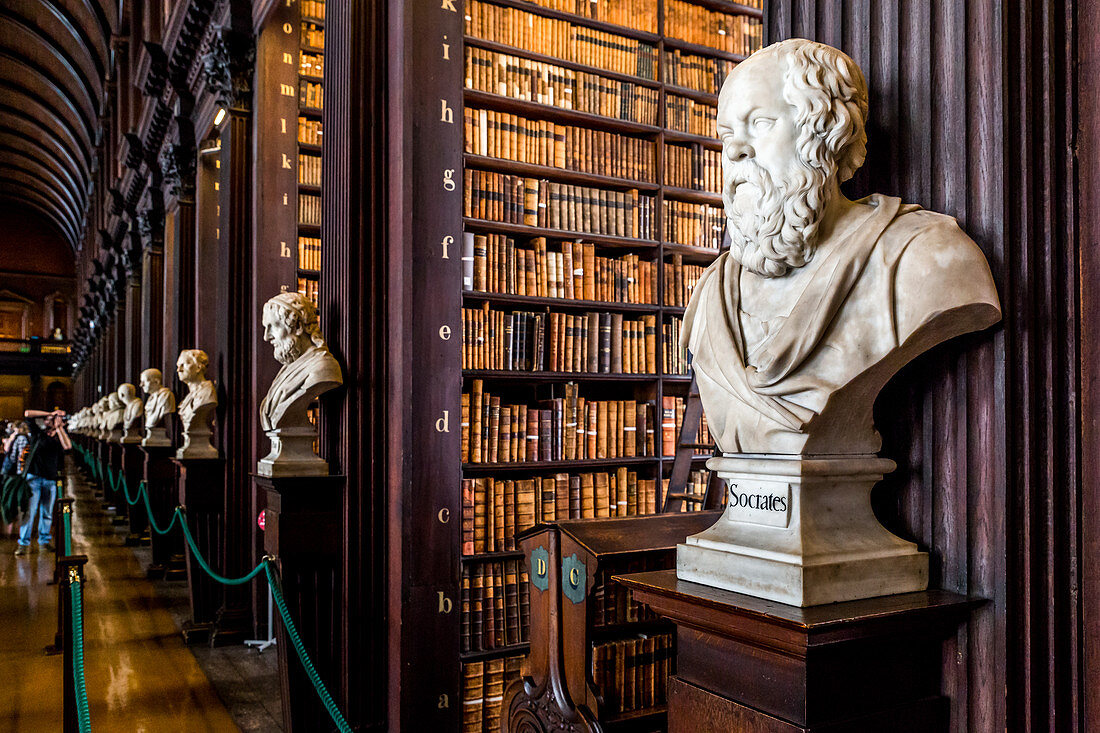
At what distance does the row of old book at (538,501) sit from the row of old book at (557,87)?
1796 millimetres

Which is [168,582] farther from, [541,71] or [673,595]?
[673,595]

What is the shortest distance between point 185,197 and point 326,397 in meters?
4.69

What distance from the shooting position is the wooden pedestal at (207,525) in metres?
5.22

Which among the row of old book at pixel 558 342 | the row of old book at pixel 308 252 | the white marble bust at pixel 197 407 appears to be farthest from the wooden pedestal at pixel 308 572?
the white marble bust at pixel 197 407

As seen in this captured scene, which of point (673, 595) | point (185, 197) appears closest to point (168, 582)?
point (185, 197)

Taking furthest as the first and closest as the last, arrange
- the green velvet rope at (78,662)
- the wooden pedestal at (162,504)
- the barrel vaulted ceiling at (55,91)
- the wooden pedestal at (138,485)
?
the barrel vaulted ceiling at (55,91) → the wooden pedestal at (138,485) → the wooden pedestal at (162,504) → the green velvet rope at (78,662)

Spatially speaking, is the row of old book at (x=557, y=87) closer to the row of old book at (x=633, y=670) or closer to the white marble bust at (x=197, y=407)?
the row of old book at (x=633, y=670)

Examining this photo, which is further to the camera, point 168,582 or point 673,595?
point 168,582

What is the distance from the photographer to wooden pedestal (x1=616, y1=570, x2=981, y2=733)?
3.88ft

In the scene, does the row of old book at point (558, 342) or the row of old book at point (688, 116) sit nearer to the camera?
the row of old book at point (558, 342)

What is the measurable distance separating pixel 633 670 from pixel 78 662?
1.55 metres

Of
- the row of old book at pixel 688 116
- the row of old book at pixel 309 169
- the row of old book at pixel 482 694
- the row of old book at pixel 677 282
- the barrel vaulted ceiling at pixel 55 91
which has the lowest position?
the row of old book at pixel 482 694

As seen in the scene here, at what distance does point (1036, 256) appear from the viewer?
1322mm

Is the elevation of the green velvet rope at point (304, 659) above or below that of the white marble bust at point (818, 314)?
below
